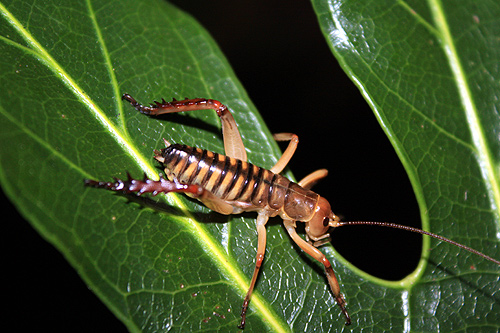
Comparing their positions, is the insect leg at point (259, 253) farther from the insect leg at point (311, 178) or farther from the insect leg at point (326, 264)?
the insect leg at point (311, 178)

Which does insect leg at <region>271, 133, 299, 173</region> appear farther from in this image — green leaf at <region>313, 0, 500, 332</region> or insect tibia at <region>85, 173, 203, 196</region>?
green leaf at <region>313, 0, 500, 332</region>

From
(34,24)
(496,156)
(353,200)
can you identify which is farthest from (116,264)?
(353,200)

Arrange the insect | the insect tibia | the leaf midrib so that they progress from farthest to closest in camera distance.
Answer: the insect
the leaf midrib
the insect tibia

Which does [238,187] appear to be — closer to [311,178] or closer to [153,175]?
[153,175]

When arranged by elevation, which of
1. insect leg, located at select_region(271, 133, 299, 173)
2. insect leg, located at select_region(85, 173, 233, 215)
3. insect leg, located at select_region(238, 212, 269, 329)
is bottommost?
insect leg, located at select_region(238, 212, 269, 329)

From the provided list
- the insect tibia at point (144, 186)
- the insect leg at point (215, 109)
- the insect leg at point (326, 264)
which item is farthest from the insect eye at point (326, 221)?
the insect tibia at point (144, 186)

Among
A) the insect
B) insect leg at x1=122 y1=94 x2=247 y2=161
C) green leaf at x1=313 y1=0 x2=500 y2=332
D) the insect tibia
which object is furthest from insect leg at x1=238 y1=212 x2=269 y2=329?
green leaf at x1=313 y1=0 x2=500 y2=332
